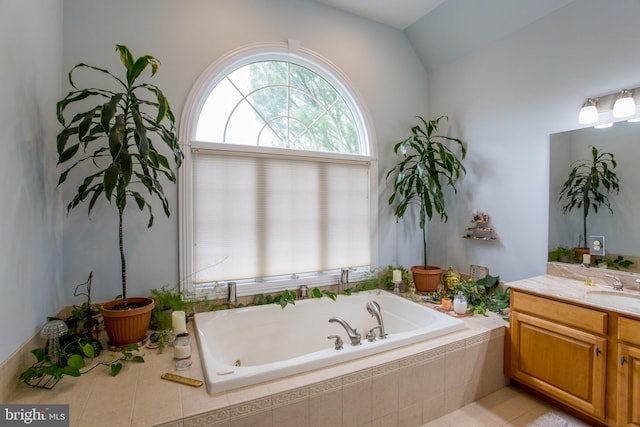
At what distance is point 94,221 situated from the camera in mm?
2113

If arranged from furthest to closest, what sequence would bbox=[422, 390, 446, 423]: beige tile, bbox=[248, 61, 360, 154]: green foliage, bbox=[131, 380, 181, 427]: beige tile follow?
1. bbox=[248, 61, 360, 154]: green foliage
2. bbox=[422, 390, 446, 423]: beige tile
3. bbox=[131, 380, 181, 427]: beige tile

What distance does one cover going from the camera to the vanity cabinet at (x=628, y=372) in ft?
5.33

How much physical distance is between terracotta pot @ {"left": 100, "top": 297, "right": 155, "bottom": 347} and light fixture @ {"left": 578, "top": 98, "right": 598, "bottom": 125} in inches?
129

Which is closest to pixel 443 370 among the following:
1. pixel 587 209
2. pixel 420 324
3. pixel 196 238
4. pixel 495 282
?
pixel 420 324

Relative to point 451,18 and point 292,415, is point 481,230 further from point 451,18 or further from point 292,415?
point 292,415

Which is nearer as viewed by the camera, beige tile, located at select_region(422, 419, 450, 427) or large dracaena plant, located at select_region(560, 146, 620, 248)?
beige tile, located at select_region(422, 419, 450, 427)

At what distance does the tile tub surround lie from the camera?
1319 millimetres

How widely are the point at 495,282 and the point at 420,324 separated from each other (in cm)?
91

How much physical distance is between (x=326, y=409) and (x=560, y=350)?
5.10ft

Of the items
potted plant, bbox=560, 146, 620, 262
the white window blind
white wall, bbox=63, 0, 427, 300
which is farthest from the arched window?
potted plant, bbox=560, 146, 620, 262

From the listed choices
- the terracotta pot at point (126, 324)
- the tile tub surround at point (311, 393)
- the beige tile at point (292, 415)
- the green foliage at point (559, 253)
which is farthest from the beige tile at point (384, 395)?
the green foliage at point (559, 253)

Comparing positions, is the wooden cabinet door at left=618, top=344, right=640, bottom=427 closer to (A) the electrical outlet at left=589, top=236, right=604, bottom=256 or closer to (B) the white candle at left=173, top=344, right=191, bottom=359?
(A) the electrical outlet at left=589, top=236, right=604, bottom=256

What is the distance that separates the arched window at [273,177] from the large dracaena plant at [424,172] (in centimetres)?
33

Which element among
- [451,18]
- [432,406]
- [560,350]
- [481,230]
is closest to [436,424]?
[432,406]
